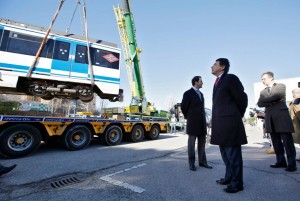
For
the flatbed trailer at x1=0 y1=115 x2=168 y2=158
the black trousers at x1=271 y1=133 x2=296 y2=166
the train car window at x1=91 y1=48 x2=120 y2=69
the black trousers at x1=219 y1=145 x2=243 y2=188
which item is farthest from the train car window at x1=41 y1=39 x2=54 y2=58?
the black trousers at x1=271 y1=133 x2=296 y2=166

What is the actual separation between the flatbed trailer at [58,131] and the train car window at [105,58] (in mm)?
2231

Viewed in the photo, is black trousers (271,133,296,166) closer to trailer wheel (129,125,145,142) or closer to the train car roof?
trailer wheel (129,125,145,142)

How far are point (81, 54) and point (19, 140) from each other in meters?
3.54

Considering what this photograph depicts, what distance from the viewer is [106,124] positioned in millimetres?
6875

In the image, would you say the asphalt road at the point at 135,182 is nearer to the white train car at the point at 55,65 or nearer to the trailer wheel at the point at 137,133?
the white train car at the point at 55,65

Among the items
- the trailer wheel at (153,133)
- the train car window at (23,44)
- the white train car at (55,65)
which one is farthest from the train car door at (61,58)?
the trailer wheel at (153,133)

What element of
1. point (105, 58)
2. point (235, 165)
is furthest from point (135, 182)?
point (105, 58)

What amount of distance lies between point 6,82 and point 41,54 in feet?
4.37

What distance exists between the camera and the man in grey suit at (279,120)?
3557 millimetres

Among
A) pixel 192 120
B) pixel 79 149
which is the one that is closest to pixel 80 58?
pixel 79 149

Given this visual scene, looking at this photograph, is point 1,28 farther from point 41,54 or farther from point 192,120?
point 192,120

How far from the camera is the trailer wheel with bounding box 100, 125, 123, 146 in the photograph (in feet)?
22.5

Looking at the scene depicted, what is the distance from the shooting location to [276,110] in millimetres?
3768

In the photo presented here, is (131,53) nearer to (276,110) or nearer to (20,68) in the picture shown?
(20,68)
